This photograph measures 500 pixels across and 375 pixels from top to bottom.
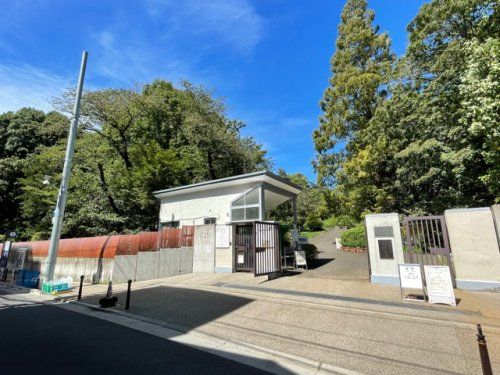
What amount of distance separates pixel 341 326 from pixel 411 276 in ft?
10.6

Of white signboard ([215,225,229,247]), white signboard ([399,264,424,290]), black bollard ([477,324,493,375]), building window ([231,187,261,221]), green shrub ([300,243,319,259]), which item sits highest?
building window ([231,187,261,221])

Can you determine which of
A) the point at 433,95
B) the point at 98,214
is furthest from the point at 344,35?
the point at 98,214

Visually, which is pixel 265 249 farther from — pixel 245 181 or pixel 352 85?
pixel 352 85

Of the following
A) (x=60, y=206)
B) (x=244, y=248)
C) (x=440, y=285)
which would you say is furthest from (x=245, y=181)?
(x=440, y=285)

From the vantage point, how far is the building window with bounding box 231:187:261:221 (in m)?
15.0

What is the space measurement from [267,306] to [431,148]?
42.7 ft

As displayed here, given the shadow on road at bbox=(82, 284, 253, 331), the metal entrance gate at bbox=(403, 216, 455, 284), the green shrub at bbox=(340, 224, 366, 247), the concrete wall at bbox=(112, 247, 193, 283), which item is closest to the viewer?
the shadow on road at bbox=(82, 284, 253, 331)

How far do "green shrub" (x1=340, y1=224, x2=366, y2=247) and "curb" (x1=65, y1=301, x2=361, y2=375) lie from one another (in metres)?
18.1

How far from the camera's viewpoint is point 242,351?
5129 mm

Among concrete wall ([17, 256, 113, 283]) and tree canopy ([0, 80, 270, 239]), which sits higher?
tree canopy ([0, 80, 270, 239])

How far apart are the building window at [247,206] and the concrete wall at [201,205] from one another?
42 cm

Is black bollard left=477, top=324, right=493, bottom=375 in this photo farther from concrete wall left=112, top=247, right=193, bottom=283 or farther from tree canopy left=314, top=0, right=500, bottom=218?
concrete wall left=112, top=247, right=193, bottom=283

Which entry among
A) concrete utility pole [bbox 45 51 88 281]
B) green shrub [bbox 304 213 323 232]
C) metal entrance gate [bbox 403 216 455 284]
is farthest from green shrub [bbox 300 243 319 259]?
green shrub [bbox 304 213 323 232]

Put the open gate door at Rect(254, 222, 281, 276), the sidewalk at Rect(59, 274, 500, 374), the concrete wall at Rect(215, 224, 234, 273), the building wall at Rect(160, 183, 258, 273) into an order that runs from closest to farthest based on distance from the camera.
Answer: the sidewalk at Rect(59, 274, 500, 374) → the open gate door at Rect(254, 222, 281, 276) → the concrete wall at Rect(215, 224, 234, 273) → the building wall at Rect(160, 183, 258, 273)
